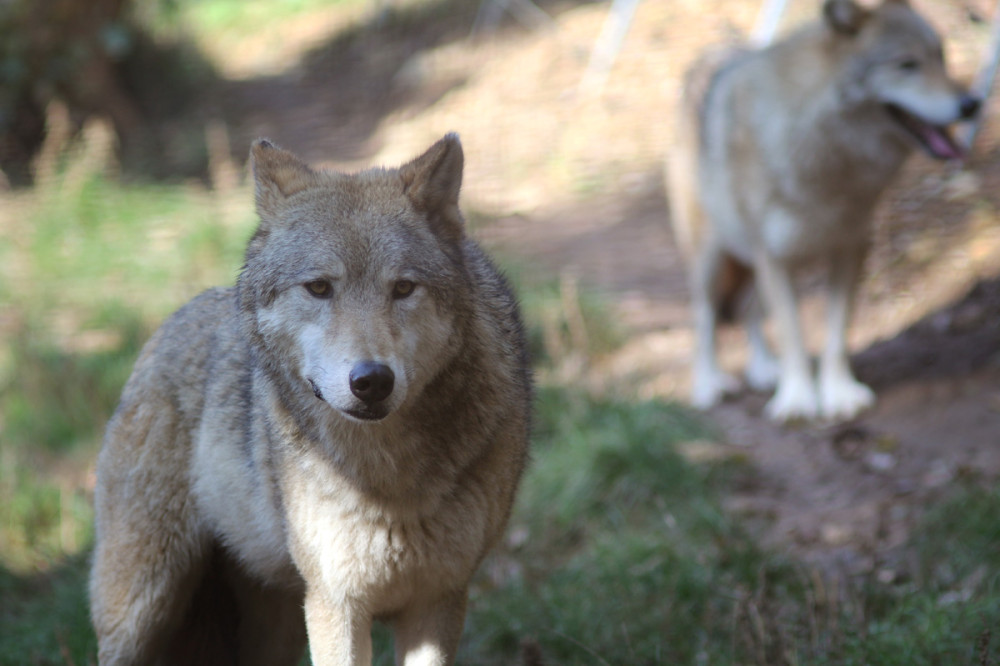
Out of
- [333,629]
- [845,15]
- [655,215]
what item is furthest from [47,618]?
[655,215]

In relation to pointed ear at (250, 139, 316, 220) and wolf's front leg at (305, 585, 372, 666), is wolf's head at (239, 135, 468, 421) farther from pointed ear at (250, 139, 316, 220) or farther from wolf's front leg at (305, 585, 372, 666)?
wolf's front leg at (305, 585, 372, 666)

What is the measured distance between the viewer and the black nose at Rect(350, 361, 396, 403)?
2434mm

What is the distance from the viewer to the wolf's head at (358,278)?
251cm

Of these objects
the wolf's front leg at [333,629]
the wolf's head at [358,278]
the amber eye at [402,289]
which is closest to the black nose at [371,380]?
the wolf's head at [358,278]

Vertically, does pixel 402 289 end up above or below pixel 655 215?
above

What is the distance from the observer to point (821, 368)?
6590 millimetres

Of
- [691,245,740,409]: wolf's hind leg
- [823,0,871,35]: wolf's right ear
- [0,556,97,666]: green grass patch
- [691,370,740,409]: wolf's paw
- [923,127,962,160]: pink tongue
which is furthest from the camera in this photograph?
[691,245,740,409]: wolf's hind leg

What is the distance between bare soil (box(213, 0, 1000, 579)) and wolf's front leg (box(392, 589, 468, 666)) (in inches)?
83.3

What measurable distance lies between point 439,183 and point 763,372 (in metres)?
5.01

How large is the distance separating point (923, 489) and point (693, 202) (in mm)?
3151

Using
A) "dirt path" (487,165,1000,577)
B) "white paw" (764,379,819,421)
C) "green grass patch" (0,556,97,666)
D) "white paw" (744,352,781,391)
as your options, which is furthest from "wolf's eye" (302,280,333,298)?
"white paw" (744,352,781,391)

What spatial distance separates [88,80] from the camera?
11898 mm

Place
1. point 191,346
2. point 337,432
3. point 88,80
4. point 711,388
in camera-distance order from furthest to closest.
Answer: point 88,80 < point 711,388 < point 191,346 < point 337,432

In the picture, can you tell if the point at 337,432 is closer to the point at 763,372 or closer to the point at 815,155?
the point at 815,155
